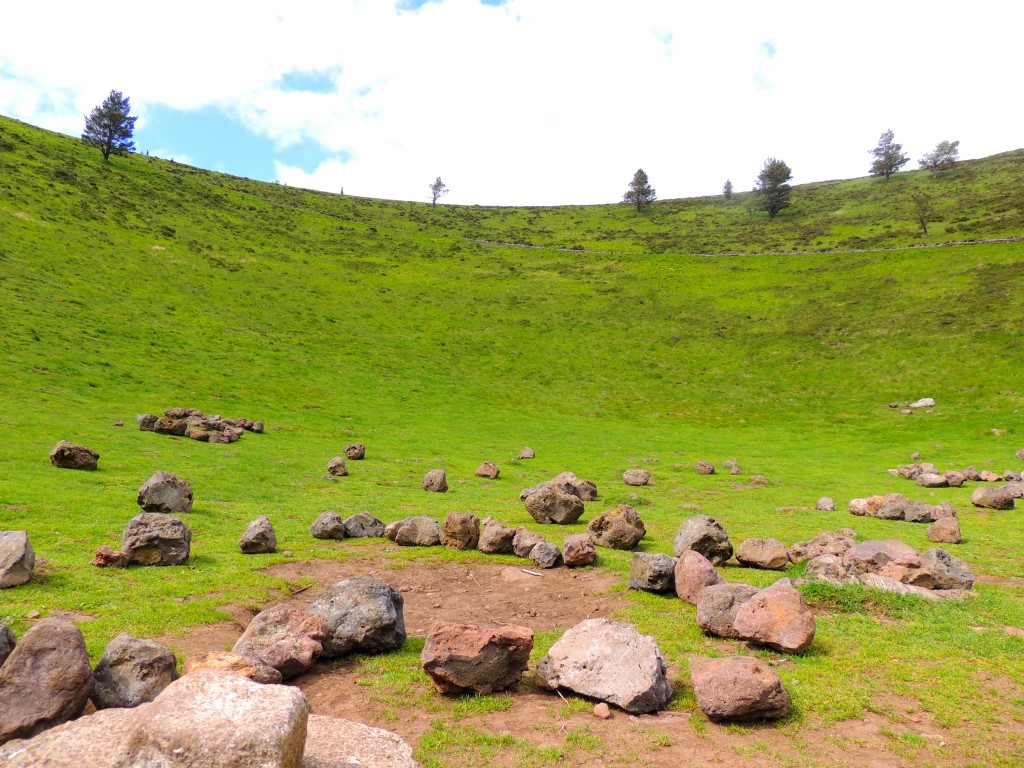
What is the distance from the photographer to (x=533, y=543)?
17.5m

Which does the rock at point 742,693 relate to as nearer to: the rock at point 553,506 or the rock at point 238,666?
the rock at point 238,666

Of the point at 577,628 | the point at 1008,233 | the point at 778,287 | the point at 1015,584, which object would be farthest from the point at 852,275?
the point at 577,628

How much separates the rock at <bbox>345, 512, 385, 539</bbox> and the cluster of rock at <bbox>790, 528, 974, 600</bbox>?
1350cm

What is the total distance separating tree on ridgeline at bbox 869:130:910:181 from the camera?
168m

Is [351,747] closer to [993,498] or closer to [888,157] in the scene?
[993,498]

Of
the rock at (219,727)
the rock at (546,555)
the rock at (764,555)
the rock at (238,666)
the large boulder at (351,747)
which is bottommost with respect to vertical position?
the rock at (546,555)

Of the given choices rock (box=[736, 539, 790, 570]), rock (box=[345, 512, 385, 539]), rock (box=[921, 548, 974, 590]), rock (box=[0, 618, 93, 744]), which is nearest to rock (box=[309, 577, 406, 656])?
rock (box=[0, 618, 93, 744])

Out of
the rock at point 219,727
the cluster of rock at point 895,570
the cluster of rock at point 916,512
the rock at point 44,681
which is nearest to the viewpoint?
the rock at point 219,727

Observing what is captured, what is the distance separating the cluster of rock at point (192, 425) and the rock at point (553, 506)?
23664mm

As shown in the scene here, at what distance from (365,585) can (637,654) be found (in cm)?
536

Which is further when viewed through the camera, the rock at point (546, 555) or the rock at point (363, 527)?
the rock at point (363, 527)

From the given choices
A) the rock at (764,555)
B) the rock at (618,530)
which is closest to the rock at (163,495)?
the rock at (618,530)

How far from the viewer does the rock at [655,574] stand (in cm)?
1370

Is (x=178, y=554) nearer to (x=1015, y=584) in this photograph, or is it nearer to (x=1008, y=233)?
(x=1015, y=584)
